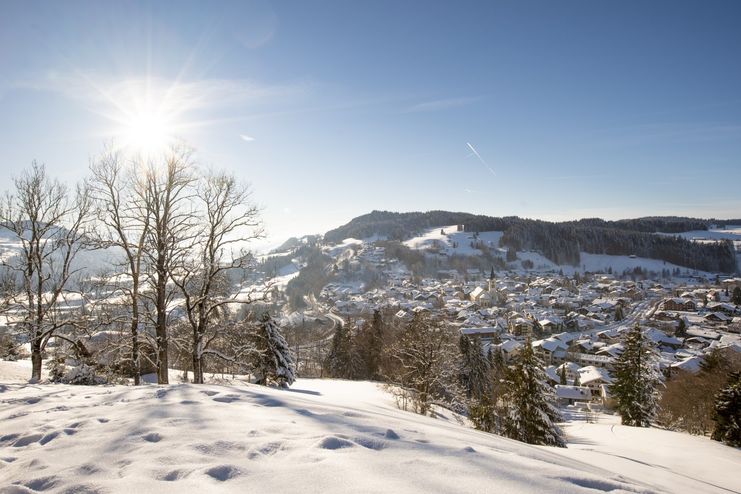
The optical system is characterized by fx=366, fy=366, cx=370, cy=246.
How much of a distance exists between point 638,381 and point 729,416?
25.0ft

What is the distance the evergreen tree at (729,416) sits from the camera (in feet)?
58.1

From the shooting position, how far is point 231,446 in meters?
3.52

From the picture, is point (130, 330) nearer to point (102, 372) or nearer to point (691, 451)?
point (102, 372)

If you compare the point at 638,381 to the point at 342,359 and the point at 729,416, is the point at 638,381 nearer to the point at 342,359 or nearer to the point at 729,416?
the point at 729,416

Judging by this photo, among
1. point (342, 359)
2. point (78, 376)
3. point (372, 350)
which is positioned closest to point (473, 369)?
point (372, 350)

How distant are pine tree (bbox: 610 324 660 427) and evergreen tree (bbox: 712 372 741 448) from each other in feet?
20.3

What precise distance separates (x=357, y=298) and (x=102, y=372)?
123m

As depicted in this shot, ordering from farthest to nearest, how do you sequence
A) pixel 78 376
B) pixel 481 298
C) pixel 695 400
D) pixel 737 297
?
1. pixel 481 298
2. pixel 737 297
3. pixel 695 400
4. pixel 78 376

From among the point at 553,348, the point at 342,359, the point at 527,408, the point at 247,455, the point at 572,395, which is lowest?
the point at 572,395

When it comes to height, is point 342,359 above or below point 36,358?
below

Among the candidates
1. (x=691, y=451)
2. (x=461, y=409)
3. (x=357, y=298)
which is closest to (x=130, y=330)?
(x=691, y=451)

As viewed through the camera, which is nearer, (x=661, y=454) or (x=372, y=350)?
(x=661, y=454)

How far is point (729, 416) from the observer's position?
18.2m

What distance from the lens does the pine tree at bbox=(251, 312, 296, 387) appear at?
2298 cm
